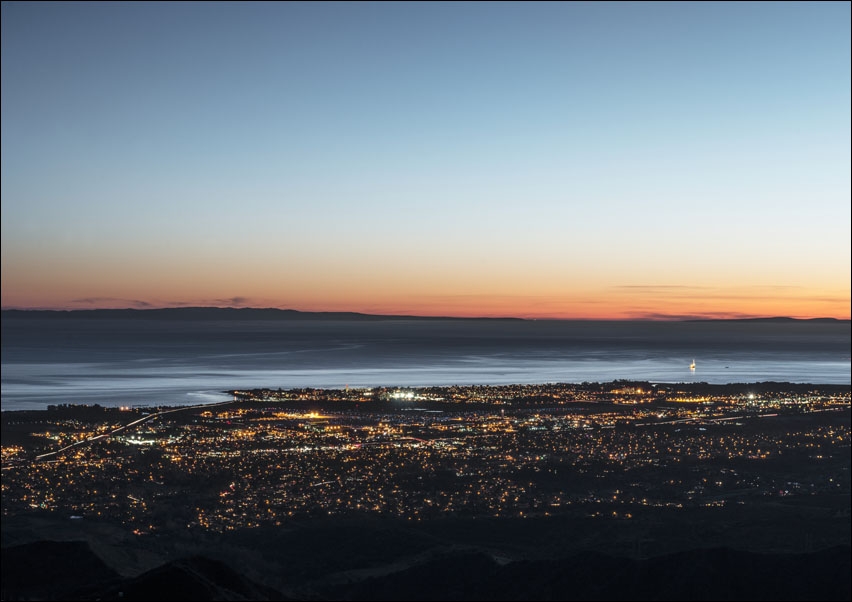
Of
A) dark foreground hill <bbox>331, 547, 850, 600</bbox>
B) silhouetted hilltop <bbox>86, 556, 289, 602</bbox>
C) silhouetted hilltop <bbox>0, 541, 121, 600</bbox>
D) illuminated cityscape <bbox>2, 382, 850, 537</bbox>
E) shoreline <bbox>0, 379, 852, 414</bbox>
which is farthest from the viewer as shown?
Result: shoreline <bbox>0, 379, 852, 414</bbox>

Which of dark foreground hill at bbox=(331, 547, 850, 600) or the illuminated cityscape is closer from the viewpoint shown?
dark foreground hill at bbox=(331, 547, 850, 600)

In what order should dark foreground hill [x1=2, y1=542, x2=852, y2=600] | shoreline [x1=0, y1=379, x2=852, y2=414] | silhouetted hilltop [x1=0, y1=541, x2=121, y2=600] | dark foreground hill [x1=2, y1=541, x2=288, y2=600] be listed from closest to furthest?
dark foreground hill [x1=2, y1=541, x2=288, y2=600] < silhouetted hilltop [x1=0, y1=541, x2=121, y2=600] < dark foreground hill [x1=2, y1=542, x2=852, y2=600] < shoreline [x1=0, y1=379, x2=852, y2=414]

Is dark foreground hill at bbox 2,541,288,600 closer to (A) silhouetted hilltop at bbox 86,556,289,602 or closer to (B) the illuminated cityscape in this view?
(A) silhouetted hilltop at bbox 86,556,289,602

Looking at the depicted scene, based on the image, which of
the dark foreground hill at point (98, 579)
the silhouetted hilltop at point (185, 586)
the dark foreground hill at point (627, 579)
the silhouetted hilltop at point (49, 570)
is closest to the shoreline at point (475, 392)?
the silhouetted hilltop at point (49, 570)

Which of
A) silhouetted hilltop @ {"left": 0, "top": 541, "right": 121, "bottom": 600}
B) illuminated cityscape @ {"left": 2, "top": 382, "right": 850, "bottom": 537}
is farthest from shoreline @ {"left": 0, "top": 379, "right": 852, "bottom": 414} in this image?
silhouetted hilltop @ {"left": 0, "top": 541, "right": 121, "bottom": 600}

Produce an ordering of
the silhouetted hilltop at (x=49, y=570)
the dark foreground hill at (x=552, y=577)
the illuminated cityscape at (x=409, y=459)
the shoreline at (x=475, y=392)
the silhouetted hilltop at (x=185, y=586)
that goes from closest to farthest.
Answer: the silhouetted hilltop at (x=185, y=586) < the silhouetted hilltop at (x=49, y=570) < the dark foreground hill at (x=552, y=577) < the illuminated cityscape at (x=409, y=459) < the shoreline at (x=475, y=392)

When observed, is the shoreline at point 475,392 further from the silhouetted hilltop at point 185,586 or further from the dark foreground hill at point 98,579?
the silhouetted hilltop at point 185,586

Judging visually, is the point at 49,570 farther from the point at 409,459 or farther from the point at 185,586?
the point at 409,459

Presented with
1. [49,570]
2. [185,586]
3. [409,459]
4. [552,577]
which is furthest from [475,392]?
[185,586]

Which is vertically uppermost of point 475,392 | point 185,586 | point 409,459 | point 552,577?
point 475,392
